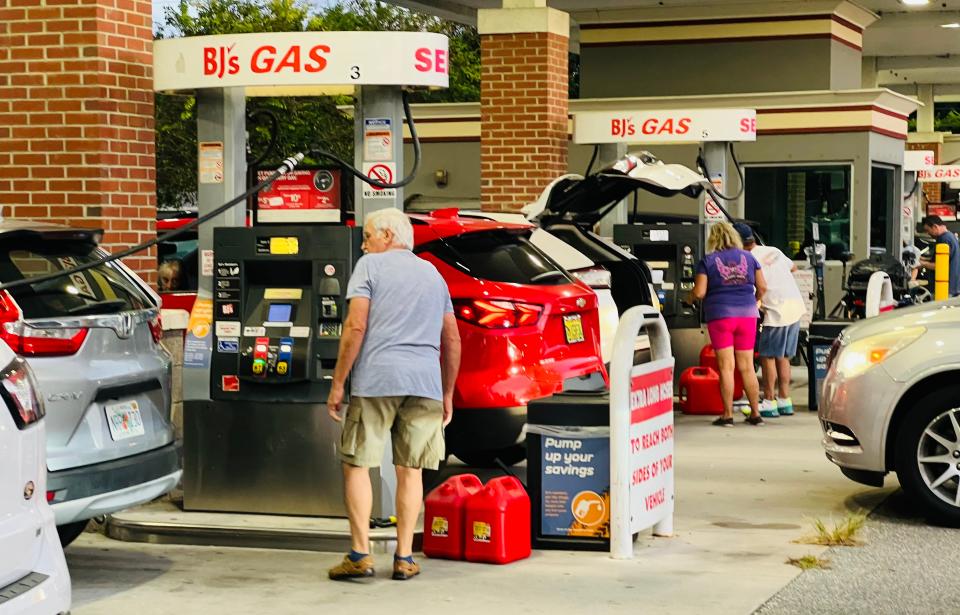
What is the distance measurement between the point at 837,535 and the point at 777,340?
6.01 meters

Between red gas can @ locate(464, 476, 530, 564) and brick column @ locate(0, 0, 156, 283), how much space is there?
10.9 ft

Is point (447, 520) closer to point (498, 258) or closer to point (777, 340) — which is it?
point (498, 258)

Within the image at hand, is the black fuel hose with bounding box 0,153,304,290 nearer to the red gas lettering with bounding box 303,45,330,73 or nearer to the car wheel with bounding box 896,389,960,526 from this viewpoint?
the red gas lettering with bounding box 303,45,330,73

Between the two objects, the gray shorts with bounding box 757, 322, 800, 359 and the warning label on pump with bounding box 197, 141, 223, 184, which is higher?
the warning label on pump with bounding box 197, 141, 223, 184

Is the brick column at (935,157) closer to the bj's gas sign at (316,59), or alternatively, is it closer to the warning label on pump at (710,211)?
the warning label on pump at (710,211)

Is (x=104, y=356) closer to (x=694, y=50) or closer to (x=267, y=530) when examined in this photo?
(x=267, y=530)

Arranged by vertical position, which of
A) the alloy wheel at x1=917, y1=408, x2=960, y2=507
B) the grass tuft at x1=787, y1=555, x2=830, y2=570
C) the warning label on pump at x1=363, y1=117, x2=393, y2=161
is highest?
the warning label on pump at x1=363, y1=117, x2=393, y2=161

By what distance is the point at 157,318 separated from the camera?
7.98 meters

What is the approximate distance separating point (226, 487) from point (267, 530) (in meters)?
0.61

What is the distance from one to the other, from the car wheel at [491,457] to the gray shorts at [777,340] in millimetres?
4131

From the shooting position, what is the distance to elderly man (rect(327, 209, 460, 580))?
766 centimetres

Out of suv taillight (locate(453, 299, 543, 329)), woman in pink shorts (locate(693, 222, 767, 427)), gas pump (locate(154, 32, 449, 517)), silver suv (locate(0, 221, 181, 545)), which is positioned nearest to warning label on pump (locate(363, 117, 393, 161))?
gas pump (locate(154, 32, 449, 517))

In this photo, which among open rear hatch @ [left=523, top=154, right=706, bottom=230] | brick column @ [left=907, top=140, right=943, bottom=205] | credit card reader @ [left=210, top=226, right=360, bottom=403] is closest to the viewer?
credit card reader @ [left=210, top=226, right=360, bottom=403]

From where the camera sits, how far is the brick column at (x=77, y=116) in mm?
10188
